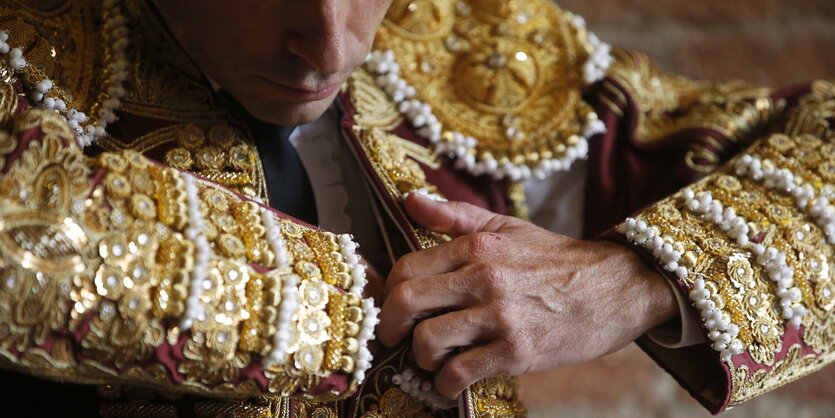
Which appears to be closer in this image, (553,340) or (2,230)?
(2,230)

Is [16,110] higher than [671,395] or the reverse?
higher

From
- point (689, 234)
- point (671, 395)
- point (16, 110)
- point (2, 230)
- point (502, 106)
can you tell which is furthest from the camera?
point (671, 395)

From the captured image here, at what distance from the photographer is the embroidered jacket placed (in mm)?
537

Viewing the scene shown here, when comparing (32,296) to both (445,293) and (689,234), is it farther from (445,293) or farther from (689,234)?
(689,234)

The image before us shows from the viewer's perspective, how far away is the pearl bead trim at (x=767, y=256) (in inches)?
30.0

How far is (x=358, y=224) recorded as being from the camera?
842mm

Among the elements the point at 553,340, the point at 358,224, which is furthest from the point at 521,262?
the point at 358,224

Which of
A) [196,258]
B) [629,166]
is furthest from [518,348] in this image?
→ [629,166]

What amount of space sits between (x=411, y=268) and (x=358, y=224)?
0.17 metres

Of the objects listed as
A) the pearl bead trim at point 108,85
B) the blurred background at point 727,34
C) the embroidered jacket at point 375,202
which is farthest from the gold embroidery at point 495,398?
the blurred background at point 727,34

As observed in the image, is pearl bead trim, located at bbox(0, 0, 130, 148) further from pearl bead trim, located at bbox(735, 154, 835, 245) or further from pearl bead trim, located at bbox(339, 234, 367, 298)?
pearl bead trim, located at bbox(735, 154, 835, 245)

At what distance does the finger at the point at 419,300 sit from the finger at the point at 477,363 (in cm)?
4

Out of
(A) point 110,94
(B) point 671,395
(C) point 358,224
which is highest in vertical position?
(A) point 110,94

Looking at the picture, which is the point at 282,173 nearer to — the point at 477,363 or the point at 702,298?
the point at 477,363
